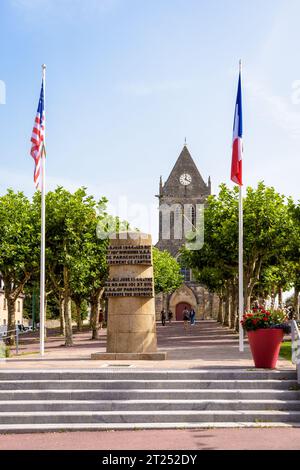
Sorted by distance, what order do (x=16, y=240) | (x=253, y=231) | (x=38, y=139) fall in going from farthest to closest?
(x=16, y=240) → (x=253, y=231) → (x=38, y=139)

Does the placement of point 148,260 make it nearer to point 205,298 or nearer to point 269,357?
point 269,357

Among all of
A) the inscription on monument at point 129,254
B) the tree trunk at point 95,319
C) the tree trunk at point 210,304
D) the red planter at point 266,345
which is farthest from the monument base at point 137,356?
the tree trunk at point 210,304

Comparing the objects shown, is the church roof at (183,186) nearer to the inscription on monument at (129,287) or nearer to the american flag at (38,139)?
the american flag at (38,139)

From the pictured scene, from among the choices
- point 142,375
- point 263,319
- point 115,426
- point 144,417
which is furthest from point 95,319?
point 115,426

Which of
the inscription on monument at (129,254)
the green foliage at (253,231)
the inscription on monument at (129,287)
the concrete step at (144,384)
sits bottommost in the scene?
the concrete step at (144,384)

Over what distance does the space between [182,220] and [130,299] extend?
268 ft

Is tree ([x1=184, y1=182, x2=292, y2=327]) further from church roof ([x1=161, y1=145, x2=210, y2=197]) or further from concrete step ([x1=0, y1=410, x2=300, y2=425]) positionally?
church roof ([x1=161, y1=145, x2=210, y2=197])

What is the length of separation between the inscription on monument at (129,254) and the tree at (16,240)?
17.2 metres

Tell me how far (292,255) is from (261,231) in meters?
4.59

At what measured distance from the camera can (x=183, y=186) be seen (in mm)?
100938

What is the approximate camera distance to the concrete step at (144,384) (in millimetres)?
13531

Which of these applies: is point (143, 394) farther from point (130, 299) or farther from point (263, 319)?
point (130, 299)

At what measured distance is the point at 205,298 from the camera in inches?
3752

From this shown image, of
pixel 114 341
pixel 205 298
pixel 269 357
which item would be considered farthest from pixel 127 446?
pixel 205 298
